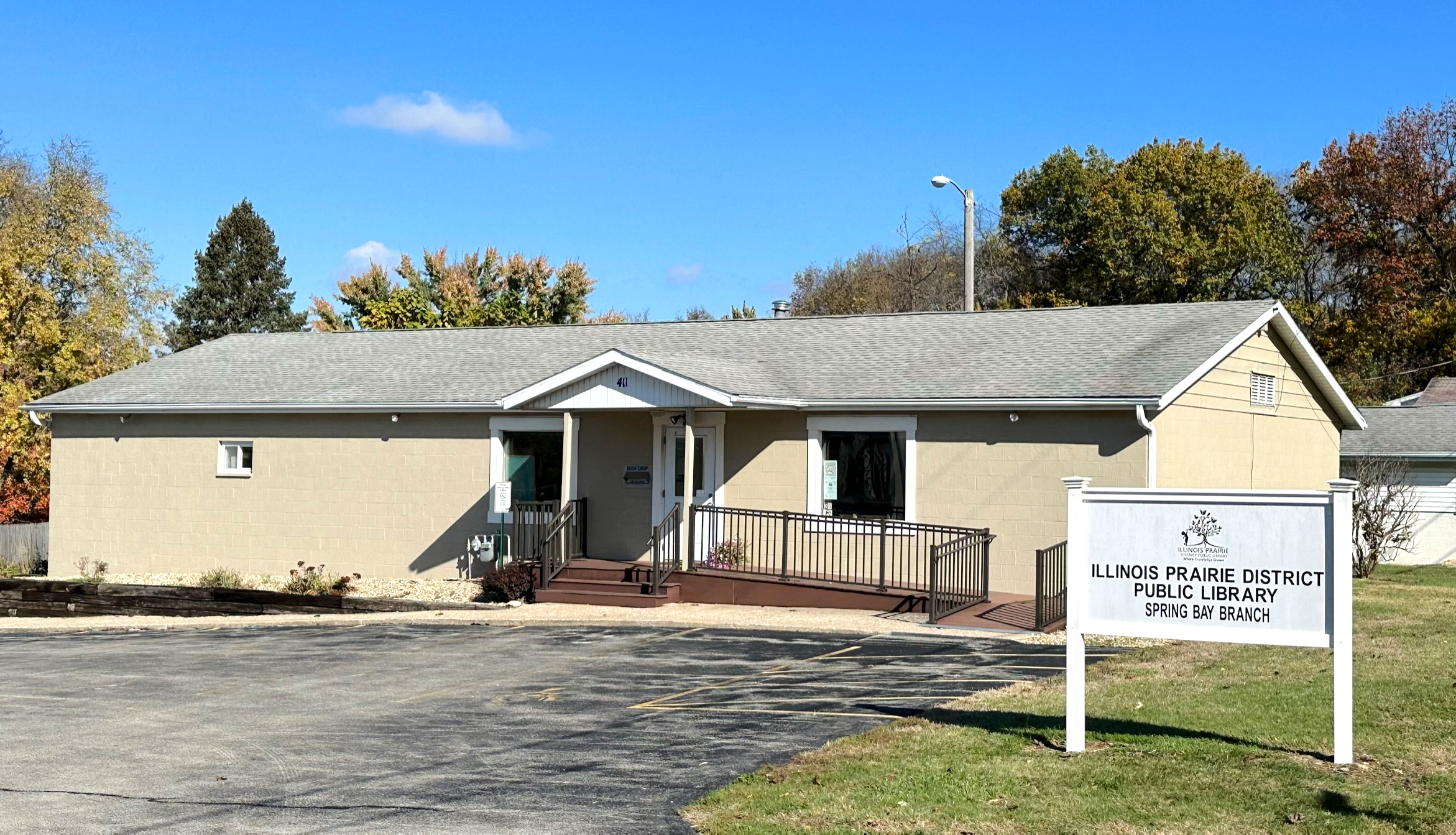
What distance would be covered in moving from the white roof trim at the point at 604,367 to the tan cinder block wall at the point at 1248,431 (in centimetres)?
606

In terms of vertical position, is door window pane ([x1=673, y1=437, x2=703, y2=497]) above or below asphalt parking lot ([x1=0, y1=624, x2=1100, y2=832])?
above

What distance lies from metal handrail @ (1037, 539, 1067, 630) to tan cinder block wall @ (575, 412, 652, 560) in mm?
6706

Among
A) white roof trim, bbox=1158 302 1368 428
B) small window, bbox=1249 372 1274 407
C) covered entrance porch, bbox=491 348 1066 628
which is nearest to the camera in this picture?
white roof trim, bbox=1158 302 1368 428

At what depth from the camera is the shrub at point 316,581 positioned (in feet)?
70.5

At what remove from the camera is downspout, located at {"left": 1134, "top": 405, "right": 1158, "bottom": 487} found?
1834 centimetres

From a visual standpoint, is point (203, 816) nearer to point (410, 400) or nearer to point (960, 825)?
point (960, 825)

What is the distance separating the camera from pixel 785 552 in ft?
64.0

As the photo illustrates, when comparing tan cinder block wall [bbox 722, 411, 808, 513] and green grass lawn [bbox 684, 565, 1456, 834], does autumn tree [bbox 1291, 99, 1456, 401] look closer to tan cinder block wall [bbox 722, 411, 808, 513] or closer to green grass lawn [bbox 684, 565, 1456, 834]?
tan cinder block wall [bbox 722, 411, 808, 513]

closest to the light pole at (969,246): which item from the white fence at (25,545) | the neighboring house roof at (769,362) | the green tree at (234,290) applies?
the neighboring house roof at (769,362)

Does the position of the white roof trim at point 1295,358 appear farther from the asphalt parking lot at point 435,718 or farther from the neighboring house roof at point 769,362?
the asphalt parking lot at point 435,718

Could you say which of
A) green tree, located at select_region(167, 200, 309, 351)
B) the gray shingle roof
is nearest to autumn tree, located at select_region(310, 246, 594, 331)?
green tree, located at select_region(167, 200, 309, 351)

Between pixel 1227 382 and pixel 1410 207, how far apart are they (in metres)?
25.5

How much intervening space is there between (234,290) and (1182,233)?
37.8m

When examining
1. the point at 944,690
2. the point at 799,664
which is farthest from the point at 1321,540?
the point at 799,664
